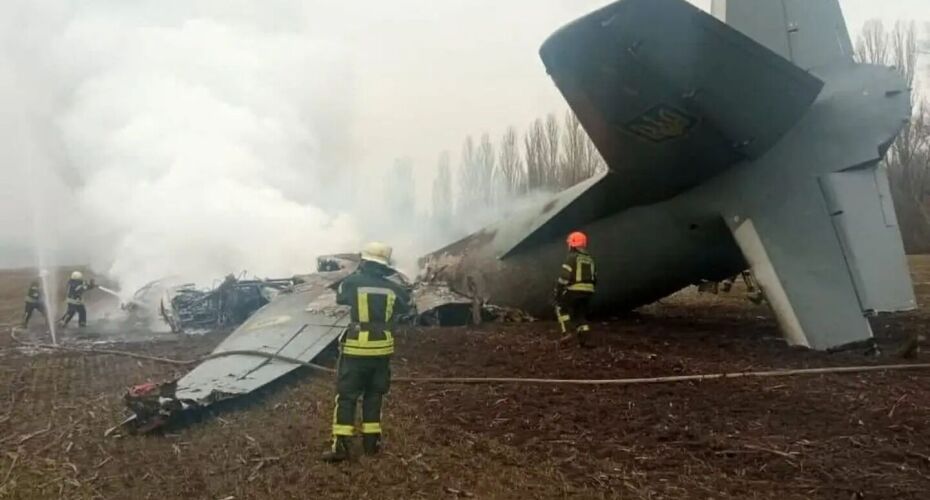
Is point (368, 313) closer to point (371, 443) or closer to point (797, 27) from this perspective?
point (371, 443)

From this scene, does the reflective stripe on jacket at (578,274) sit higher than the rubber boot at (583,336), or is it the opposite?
the reflective stripe on jacket at (578,274)

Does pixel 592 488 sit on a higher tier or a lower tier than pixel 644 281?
lower

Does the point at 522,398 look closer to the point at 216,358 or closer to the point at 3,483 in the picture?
the point at 216,358

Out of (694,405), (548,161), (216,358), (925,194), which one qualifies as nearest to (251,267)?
(216,358)

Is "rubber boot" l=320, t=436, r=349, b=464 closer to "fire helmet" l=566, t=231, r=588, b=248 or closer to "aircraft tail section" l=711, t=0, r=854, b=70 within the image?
"fire helmet" l=566, t=231, r=588, b=248

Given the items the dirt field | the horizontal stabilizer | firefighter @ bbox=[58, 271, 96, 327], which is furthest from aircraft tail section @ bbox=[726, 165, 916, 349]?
firefighter @ bbox=[58, 271, 96, 327]

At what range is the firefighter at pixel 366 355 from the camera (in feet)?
19.0

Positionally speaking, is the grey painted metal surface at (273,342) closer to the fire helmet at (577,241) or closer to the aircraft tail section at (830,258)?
the fire helmet at (577,241)

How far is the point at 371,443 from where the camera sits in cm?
586

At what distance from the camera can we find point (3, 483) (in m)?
5.31

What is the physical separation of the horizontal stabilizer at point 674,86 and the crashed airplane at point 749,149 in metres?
0.02

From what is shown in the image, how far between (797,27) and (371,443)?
792cm

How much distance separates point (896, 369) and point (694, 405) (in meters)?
2.36

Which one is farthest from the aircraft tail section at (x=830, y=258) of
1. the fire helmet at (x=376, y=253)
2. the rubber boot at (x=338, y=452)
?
the rubber boot at (x=338, y=452)
